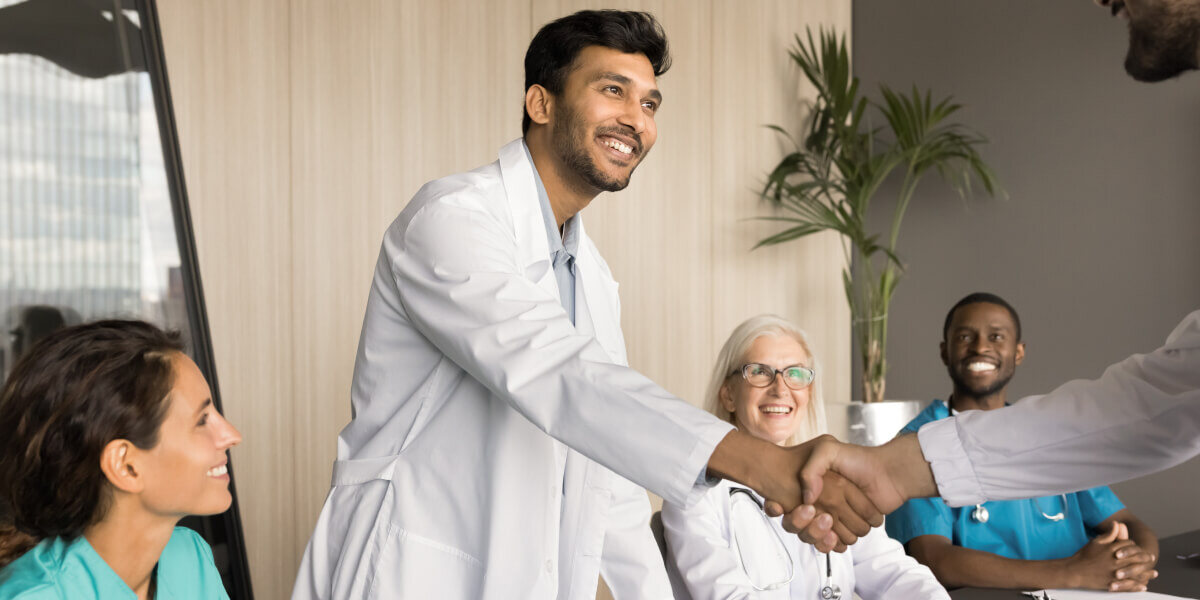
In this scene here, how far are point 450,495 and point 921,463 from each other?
2.69 feet

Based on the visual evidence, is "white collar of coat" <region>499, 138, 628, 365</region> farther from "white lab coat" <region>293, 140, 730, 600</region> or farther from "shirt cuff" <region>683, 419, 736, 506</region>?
"shirt cuff" <region>683, 419, 736, 506</region>

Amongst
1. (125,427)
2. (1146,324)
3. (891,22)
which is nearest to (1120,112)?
(1146,324)

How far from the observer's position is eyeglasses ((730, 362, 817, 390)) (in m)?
2.53

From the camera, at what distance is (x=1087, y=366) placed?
168 inches

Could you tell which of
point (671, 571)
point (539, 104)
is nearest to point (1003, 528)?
point (671, 571)

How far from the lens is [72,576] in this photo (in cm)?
142

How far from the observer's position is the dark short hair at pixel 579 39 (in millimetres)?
1978

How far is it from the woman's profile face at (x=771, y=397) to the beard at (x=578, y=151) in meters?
0.78

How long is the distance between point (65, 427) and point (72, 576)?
0.21m

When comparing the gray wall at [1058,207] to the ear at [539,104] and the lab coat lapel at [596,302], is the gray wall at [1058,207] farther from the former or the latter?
the ear at [539,104]

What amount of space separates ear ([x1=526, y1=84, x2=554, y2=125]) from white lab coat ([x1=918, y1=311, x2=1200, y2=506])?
0.93m

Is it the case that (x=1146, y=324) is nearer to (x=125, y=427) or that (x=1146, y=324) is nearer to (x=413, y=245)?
(x=413, y=245)

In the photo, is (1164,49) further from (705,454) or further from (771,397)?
(771,397)

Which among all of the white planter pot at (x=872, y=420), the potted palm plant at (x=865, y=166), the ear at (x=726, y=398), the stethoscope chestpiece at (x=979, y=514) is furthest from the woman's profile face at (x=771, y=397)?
the potted palm plant at (x=865, y=166)
